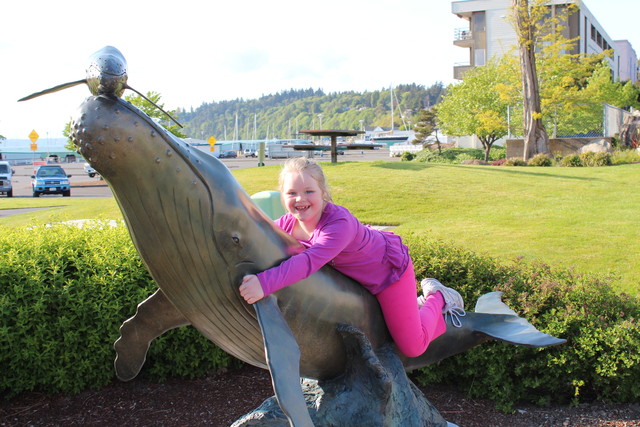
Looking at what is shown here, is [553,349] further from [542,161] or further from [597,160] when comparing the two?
[542,161]

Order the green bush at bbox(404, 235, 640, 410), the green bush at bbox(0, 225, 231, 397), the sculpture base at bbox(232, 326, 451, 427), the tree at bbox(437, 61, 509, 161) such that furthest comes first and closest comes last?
the tree at bbox(437, 61, 509, 161), the green bush at bbox(0, 225, 231, 397), the green bush at bbox(404, 235, 640, 410), the sculpture base at bbox(232, 326, 451, 427)

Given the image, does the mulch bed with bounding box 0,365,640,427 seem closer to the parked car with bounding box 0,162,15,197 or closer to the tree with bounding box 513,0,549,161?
the tree with bounding box 513,0,549,161

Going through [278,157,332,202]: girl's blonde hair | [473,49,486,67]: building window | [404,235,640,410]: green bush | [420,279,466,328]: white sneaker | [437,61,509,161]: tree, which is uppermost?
[473,49,486,67]: building window

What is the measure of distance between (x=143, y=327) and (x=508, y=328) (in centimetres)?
205

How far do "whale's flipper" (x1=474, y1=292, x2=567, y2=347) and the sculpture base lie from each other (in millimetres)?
697

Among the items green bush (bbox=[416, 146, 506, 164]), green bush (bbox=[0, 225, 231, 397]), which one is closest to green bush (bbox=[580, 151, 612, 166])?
green bush (bbox=[416, 146, 506, 164])

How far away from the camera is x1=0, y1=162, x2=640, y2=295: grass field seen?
8.59 metres

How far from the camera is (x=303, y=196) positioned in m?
2.61

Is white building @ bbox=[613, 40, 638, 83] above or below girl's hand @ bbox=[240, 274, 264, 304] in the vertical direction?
above

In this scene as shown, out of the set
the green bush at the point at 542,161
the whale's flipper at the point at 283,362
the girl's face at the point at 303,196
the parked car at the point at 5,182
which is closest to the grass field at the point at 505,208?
the girl's face at the point at 303,196

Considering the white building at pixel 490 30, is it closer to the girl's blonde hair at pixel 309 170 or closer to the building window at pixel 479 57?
the building window at pixel 479 57

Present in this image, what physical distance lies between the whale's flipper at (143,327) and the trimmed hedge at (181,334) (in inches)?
79.1

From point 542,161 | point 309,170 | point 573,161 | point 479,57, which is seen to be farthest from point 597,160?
point 479,57

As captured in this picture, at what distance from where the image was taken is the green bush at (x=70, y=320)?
15.4 feet
